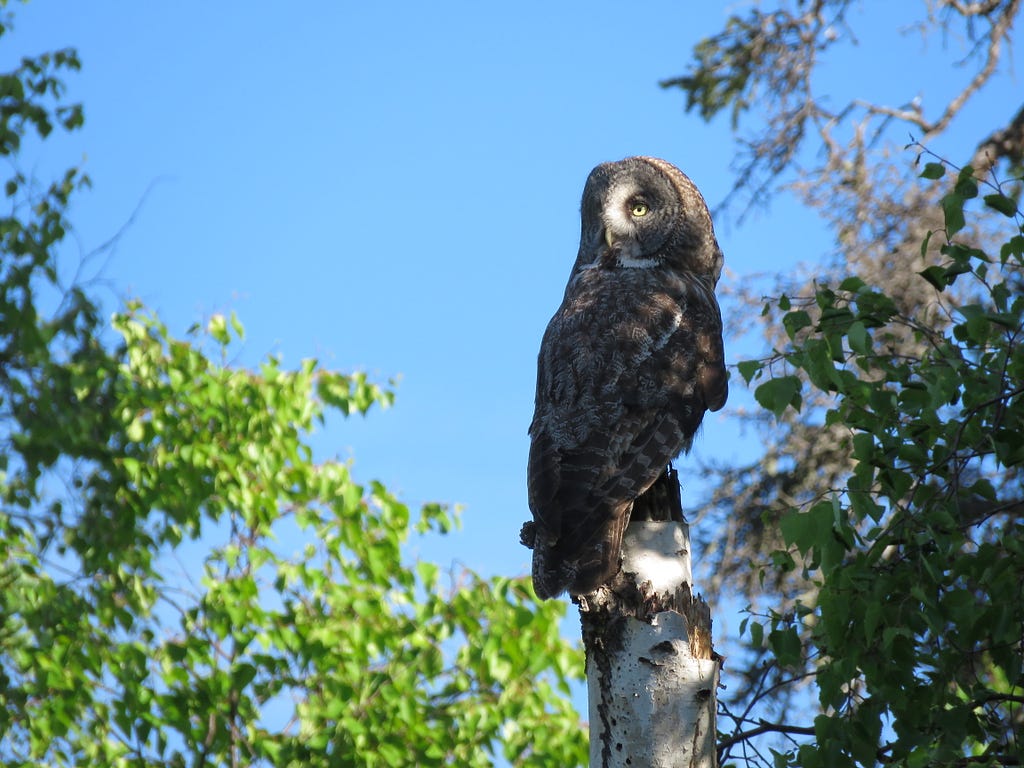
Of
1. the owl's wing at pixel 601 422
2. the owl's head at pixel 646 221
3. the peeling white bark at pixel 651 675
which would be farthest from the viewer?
the owl's head at pixel 646 221

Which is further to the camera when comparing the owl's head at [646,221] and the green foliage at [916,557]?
the owl's head at [646,221]

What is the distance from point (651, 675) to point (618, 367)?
4.80 ft

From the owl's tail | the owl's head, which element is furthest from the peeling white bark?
the owl's head

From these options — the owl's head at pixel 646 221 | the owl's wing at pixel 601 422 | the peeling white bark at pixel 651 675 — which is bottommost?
the peeling white bark at pixel 651 675

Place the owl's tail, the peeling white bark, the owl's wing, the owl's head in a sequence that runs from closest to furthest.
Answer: the peeling white bark → the owl's tail → the owl's wing → the owl's head

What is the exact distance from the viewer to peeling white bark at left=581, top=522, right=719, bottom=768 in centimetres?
340

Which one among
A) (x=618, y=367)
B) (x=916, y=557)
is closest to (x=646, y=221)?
(x=618, y=367)

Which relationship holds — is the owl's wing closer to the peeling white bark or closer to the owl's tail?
the owl's tail

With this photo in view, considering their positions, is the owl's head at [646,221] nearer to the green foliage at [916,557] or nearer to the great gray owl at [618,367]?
the great gray owl at [618,367]

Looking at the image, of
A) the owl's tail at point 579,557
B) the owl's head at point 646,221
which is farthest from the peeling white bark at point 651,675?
the owl's head at point 646,221

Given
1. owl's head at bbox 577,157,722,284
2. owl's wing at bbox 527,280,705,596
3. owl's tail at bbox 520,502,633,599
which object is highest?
owl's head at bbox 577,157,722,284

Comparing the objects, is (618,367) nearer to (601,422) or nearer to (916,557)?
(601,422)

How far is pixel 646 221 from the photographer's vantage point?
5.82 m

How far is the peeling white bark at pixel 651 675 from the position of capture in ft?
11.2
